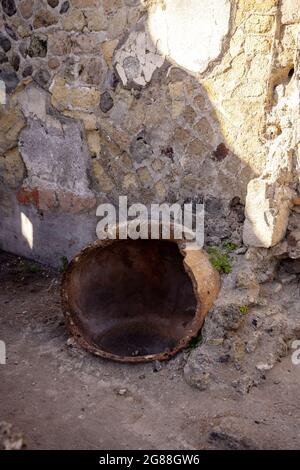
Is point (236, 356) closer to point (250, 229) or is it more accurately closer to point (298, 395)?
point (298, 395)

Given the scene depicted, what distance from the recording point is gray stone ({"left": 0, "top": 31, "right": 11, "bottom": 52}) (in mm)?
4293

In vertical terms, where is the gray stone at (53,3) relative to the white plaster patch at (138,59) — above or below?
above

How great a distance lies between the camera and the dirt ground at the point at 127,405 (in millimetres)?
2691

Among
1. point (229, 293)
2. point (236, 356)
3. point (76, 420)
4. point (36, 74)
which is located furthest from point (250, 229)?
point (36, 74)

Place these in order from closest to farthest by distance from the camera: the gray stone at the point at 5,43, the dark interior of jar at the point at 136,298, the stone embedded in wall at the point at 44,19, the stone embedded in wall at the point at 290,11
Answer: the stone embedded in wall at the point at 290,11
the dark interior of jar at the point at 136,298
the stone embedded in wall at the point at 44,19
the gray stone at the point at 5,43

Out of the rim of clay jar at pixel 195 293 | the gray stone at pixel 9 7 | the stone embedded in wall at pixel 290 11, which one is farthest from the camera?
the gray stone at pixel 9 7

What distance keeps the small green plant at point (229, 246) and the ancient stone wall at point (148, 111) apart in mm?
52

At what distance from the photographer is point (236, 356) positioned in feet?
10.2

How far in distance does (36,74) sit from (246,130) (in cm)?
174

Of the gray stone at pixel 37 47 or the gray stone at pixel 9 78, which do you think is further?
the gray stone at pixel 9 78

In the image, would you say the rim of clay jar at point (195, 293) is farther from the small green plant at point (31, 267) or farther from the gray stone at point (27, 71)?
the gray stone at point (27, 71)

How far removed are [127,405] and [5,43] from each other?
2.95 metres

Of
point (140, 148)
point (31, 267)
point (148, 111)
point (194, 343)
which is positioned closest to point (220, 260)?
point (194, 343)

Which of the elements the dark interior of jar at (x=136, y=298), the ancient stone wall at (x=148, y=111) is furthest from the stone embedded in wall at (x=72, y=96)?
the dark interior of jar at (x=136, y=298)
